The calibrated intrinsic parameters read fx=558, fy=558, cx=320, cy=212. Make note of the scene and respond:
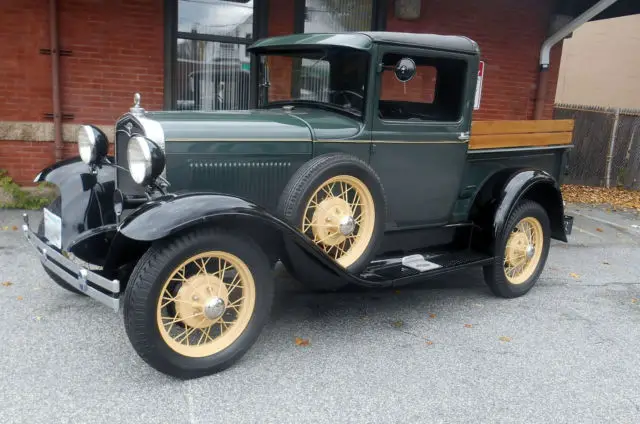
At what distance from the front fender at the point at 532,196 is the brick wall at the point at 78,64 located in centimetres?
441

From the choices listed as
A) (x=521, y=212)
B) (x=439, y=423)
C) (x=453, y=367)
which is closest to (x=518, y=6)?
(x=521, y=212)

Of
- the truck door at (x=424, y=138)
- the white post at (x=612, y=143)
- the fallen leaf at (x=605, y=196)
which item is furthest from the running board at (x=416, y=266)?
the white post at (x=612, y=143)

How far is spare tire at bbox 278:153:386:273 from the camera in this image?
11.0 feet

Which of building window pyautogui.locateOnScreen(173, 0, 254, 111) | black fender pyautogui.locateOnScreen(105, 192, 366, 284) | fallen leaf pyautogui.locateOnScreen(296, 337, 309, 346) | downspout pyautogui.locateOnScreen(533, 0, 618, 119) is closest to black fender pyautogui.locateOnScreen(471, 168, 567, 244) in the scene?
black fender pyautogui.locateOnScreen(105, 192, 366, 284)

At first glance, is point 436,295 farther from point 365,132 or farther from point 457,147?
point 365,132

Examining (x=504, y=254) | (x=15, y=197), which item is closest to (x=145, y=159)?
(x=504, y=254)

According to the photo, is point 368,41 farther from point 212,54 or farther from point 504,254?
point 212,54

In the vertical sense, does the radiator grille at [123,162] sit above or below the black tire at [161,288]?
above

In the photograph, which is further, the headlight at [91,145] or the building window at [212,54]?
the building window at [212,54]

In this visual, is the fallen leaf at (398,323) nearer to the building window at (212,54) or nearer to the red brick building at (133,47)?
the red brick building at (133,47)

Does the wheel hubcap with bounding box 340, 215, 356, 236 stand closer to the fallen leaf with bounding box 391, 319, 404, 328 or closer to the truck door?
the truck door

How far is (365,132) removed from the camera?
12.4 ft

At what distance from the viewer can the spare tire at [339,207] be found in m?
3.35

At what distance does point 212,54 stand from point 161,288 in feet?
16.1
